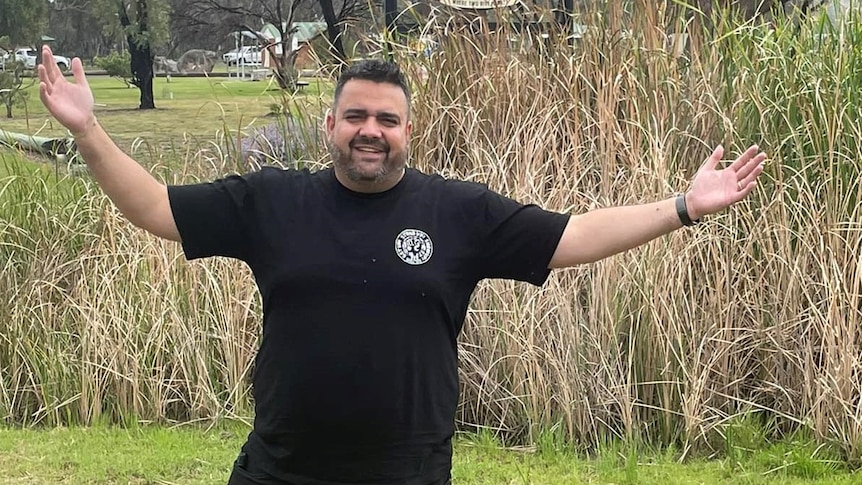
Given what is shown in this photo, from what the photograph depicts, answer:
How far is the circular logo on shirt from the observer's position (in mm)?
2490

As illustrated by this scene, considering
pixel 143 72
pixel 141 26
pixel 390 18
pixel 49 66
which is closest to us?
pixel 49 66

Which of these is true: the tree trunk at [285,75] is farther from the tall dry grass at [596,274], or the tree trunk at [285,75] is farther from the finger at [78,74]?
the finger at [78,74]

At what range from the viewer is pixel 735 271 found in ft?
15.1

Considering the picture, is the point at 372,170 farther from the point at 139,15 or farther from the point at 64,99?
the point at 139,15

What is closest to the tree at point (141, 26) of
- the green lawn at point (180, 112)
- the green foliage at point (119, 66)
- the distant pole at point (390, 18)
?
the green lawn at point (180, 112)

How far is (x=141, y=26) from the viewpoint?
2745 cm

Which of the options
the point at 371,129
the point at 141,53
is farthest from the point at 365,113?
the point at 141,53

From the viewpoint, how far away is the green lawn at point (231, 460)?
4094 mm

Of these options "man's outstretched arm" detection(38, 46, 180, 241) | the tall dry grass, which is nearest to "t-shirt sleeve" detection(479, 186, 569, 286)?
"man's outstretched arm" detection(38, 46, 180, 241)

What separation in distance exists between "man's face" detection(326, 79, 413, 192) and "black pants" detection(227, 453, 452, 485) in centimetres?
79

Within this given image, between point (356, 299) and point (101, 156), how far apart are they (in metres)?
0.74

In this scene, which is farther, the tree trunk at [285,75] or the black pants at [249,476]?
the tree trunk at [285,75]

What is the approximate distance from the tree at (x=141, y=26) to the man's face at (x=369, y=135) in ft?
80.2

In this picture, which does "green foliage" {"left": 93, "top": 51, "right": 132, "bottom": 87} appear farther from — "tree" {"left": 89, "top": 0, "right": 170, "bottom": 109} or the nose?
the nose
